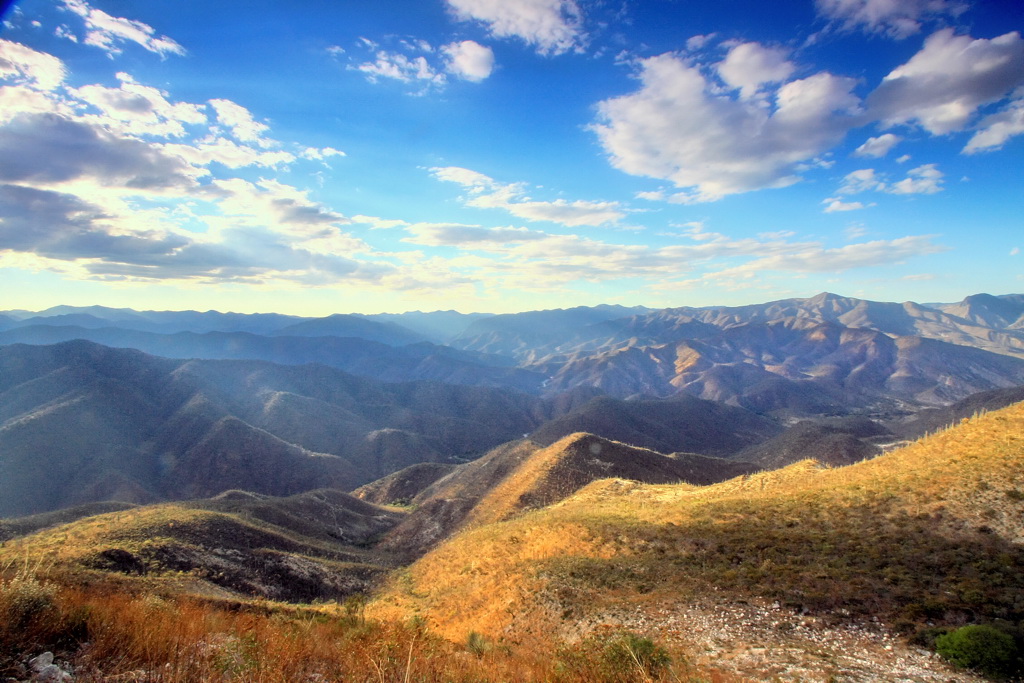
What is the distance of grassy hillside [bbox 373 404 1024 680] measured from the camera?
11094mm

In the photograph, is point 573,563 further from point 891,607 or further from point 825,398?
point 825,398

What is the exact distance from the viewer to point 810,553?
1437 centimetres

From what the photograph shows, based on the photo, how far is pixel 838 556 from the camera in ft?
45.4

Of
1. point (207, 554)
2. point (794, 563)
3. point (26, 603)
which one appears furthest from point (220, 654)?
point (207, 554)

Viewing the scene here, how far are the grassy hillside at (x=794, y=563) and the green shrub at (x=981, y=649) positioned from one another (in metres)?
0.98

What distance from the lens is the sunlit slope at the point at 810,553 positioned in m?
11.8

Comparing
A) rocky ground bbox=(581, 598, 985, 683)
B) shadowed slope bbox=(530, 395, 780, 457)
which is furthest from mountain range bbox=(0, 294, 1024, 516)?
rocky ground bbox=(581, 598, 985, 683)

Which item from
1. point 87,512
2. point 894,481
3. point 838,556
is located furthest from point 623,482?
point 87,512

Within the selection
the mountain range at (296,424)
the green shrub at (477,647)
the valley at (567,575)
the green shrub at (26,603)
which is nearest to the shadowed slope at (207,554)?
the valley at (567,575)

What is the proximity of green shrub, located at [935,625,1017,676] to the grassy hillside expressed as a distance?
0.98 m

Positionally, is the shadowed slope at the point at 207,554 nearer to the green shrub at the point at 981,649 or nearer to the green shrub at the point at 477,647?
the green shrub at the point at 477,647

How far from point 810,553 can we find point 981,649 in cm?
580

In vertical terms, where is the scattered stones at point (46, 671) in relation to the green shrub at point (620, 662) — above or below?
above

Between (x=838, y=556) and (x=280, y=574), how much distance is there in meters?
28.6
